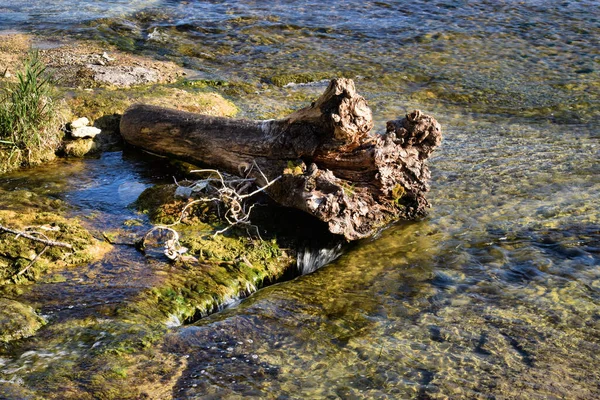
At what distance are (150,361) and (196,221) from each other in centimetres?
218

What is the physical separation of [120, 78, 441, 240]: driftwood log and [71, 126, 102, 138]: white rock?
6.37 feet

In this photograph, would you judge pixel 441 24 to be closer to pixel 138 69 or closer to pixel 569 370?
pixel 138 69

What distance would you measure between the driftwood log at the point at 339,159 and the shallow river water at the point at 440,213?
0.33m

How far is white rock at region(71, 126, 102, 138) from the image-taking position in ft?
26.8

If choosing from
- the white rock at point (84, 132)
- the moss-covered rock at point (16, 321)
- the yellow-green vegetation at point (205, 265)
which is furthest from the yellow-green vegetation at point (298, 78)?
Answer: the moss-covered rock at point (16, 321)

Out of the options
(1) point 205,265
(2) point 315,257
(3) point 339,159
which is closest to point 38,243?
(1) point 205,265

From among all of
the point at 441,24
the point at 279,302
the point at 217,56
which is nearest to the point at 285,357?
the point at 279,302

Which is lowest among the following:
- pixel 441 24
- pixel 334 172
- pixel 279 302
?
pixel 279 302

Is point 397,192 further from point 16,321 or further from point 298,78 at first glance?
point 298,78

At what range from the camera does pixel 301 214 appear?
6512mm

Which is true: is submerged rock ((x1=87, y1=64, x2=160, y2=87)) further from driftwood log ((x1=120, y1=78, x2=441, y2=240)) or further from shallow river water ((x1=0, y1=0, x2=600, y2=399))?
driftwood log ((x1=120, y1=78, x2=441, y2=240))

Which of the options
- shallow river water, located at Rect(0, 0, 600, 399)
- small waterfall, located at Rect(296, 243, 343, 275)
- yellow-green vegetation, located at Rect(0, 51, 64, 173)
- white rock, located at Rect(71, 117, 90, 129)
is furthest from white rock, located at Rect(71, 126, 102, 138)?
small waterfall, located at Rect(296, 243, 343, 275)

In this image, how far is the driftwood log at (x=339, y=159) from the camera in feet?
19.8

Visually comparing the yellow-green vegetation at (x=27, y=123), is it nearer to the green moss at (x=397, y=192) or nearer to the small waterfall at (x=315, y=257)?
the small waterfall at (x=315, y=257)
